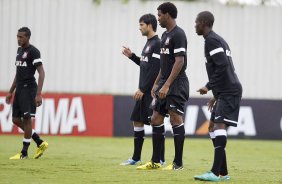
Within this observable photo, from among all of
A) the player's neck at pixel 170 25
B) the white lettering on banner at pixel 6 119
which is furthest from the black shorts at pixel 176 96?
the white lettering on banner at pixel 6 119

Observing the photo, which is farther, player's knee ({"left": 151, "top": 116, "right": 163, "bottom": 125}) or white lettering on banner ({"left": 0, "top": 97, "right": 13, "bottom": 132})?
white lettering on banner ({"left": 0, "top": 97, "right": 13, "bottom": 132})

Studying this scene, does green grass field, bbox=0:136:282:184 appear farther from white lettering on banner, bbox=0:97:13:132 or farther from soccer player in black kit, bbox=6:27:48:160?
white lettering on banner, bbox=0:97:13:132

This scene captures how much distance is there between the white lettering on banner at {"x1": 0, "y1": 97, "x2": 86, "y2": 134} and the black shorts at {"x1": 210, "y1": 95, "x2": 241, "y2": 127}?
12490 mm

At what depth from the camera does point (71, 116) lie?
2278cm

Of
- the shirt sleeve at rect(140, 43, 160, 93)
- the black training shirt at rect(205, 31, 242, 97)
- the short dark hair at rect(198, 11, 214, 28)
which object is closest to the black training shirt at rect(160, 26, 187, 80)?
the shirt sleeve at rect(140, 43, 160, 93)

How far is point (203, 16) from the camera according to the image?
1084 centimetres

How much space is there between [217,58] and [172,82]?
1.55 m

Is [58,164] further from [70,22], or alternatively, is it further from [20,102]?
[70,22]

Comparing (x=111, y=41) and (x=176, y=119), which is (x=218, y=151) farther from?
(x=111, y=41)

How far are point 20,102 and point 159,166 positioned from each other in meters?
3.49

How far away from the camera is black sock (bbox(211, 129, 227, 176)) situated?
34.3 feet

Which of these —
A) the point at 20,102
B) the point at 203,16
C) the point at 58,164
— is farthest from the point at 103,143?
the point at 203,16

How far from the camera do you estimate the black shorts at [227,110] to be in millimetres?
10539

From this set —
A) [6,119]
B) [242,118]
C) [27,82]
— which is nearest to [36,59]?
[27,82]
